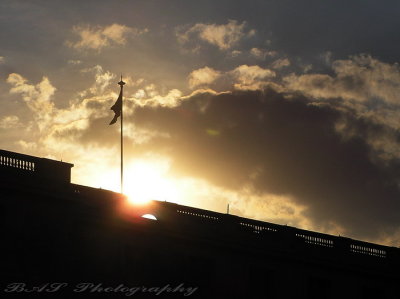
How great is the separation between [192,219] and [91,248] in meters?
6.81

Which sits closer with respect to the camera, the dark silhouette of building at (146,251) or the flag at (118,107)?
the dark silhouette of building at (146,251)

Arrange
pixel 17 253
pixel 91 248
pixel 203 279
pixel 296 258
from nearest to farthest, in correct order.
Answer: pixel 17 253 < pixel 91 248 < pixel 203 279 < pixel 296 258

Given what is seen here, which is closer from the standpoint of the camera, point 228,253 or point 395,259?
point 228,253

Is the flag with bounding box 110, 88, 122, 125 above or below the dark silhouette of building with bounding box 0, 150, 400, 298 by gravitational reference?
above

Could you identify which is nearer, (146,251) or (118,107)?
(146,251)

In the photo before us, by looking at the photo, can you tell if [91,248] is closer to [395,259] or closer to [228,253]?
[228,253]

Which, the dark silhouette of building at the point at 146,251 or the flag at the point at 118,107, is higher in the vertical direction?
the flag at the point at 118,107

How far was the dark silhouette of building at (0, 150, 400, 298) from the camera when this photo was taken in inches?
1618

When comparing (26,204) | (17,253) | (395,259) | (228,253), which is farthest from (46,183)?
(395,259)

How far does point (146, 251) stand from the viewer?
44.8 m

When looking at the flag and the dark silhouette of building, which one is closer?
the dark silhouette of building

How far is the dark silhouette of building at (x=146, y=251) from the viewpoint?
41094mm

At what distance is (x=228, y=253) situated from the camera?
47.8 metres

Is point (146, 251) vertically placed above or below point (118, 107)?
below
